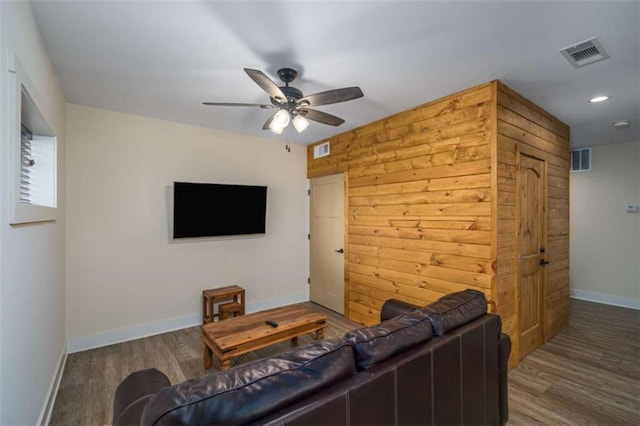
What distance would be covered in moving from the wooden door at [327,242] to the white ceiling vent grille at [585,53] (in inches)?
104

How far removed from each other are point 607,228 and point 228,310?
19.5 feet

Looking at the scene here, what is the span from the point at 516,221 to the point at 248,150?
3413mm

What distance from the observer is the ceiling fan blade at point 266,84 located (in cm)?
183

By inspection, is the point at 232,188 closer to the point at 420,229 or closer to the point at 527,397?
the point at 420,229

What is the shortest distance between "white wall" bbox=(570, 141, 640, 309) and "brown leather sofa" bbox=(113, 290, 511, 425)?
4401mm

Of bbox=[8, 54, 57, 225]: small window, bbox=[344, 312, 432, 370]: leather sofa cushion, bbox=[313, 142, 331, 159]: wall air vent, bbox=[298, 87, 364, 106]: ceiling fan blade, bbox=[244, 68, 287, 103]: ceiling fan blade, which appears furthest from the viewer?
bbox=[313, 142, 331, 159]: wall air vent

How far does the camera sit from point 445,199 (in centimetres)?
287

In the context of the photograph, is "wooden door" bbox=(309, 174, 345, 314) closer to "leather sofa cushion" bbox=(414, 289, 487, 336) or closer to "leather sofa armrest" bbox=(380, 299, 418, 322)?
"leather sofa armrest" bbox=(380, 299, 418, 322)

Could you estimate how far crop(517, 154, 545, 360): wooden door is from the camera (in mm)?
2863

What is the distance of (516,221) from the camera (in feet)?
8.99

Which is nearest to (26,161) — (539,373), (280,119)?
(280,119)

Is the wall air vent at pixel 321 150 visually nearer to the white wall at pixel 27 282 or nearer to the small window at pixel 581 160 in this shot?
the white wall at pixel 27 282

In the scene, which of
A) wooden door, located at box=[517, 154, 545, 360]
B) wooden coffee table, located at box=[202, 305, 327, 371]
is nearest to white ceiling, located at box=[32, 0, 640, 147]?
wooden door, located at box=[517, 154, 545, 360]

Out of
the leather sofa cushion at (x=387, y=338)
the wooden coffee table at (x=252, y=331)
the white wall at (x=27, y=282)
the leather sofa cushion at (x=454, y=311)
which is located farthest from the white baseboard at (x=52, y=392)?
the leather sofa cushion at (x=454, y=311)
